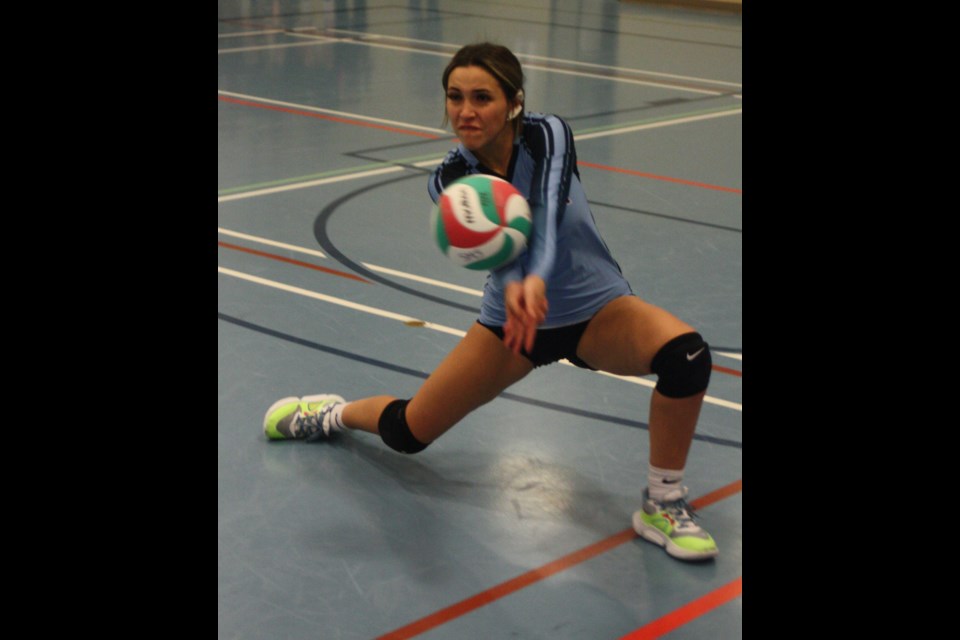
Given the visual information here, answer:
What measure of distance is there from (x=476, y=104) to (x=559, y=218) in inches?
16.9

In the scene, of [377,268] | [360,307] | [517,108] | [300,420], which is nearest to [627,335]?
[517,108]

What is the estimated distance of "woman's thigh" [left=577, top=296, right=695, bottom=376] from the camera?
374cm

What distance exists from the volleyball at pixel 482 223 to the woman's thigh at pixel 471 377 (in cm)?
36

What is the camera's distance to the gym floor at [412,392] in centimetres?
355

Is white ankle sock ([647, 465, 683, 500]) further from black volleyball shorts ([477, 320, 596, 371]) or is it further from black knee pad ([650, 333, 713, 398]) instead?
black volleyball shorts ([477, 320, 596, 371])

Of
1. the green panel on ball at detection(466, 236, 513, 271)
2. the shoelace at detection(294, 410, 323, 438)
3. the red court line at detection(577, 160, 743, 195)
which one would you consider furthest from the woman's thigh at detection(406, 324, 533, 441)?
the red court line at detection(577, 160, 743, 195)

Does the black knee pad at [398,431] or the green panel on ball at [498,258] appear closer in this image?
the green panel on ball at [498,258]

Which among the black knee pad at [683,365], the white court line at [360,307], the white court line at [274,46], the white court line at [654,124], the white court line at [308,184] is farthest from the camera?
the white court line at [274,46]

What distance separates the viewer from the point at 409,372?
17.0ft

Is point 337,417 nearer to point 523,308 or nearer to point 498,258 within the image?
point 498,258

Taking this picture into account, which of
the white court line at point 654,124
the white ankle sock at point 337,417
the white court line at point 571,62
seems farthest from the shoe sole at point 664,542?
the white court line at point 571,62

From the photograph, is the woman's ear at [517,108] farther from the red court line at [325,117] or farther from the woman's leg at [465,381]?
the red court line at [325,117]

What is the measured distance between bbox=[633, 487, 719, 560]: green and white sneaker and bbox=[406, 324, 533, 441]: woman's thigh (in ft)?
1.89
